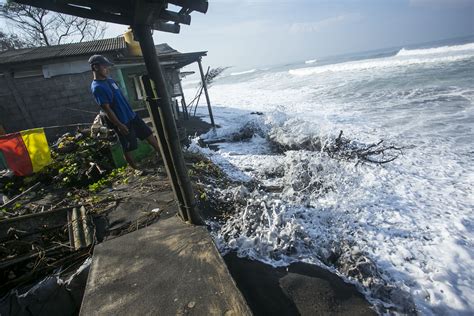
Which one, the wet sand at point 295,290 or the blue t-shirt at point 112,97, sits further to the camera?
the blue t-shirt at point 112,97

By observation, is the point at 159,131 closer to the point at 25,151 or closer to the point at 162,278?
the point at 162,278

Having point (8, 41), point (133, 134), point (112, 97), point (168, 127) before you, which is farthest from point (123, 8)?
point (8, 41)

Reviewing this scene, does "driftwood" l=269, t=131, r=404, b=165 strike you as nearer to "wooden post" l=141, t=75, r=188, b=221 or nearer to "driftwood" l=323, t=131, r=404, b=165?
"driftwood" l=323, t=131, r=404, b=165

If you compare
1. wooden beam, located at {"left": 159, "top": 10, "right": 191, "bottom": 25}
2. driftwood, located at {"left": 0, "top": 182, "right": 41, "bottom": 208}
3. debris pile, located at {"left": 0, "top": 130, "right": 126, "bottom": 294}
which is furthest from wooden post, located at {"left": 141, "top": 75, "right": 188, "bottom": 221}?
driftwood, located at {"left": 0, "top": 182, "right": 41, "bottom": 208}

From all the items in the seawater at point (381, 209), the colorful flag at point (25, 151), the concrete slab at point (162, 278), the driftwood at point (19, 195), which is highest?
the colorful flag at point (25, 151)

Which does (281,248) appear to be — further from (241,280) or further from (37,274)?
(37,274)

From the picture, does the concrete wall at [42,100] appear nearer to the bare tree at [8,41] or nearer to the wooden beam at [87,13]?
the wooden beam at [87,13]

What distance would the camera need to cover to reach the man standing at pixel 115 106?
4.05 m

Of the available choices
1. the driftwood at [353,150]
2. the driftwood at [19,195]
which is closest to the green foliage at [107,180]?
the driftwood at [19,195]

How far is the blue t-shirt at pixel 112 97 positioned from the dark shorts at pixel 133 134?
0.39 ft

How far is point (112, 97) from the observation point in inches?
165

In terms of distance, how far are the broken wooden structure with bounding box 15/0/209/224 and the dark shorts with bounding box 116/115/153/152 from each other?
6.63 ft

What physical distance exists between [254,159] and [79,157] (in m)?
4.24

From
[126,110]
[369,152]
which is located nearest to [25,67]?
[126,110]
